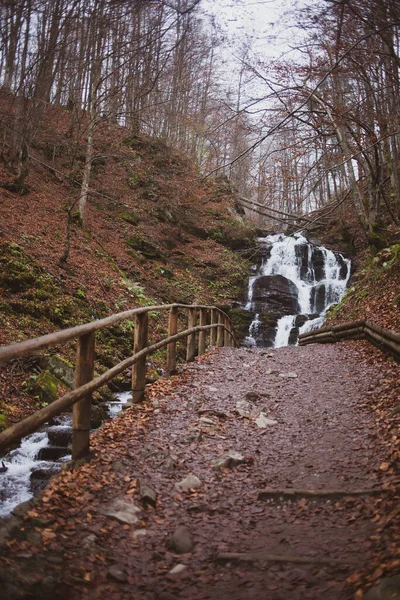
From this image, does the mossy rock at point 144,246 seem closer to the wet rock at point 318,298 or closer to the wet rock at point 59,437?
the wet rock at point 318,298

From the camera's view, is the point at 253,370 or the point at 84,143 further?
the point at 84,143

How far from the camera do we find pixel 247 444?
4777 mm

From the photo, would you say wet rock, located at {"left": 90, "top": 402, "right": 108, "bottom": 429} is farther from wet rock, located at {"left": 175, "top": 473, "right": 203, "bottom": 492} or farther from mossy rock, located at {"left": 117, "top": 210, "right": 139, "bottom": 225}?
mossy rock, located at {"left": 117, "top": 210, "right": 139, "bottom": 225}

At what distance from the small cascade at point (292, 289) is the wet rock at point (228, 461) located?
57.8 ft

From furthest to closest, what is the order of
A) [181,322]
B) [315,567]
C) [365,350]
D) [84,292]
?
[181,322] → [84,292] → [365,350] → [315,567]

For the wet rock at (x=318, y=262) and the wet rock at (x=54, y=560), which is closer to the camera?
the wet rock at (x=54, y=560)

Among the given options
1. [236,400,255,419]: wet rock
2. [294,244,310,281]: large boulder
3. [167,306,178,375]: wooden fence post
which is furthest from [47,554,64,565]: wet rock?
[294,244,310,281]: large boulder

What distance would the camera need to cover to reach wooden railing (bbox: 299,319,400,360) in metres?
7.90

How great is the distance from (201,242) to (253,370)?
61.0 feet

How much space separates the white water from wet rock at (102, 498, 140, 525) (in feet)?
6.24

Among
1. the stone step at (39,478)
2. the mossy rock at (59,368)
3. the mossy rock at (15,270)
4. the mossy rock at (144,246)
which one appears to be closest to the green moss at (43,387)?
the mossy rock at (59,368)

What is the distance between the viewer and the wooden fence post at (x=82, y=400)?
371cm

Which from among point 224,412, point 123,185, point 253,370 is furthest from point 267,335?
point 224,412

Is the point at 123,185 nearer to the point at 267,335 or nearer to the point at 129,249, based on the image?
the point at 129,249
